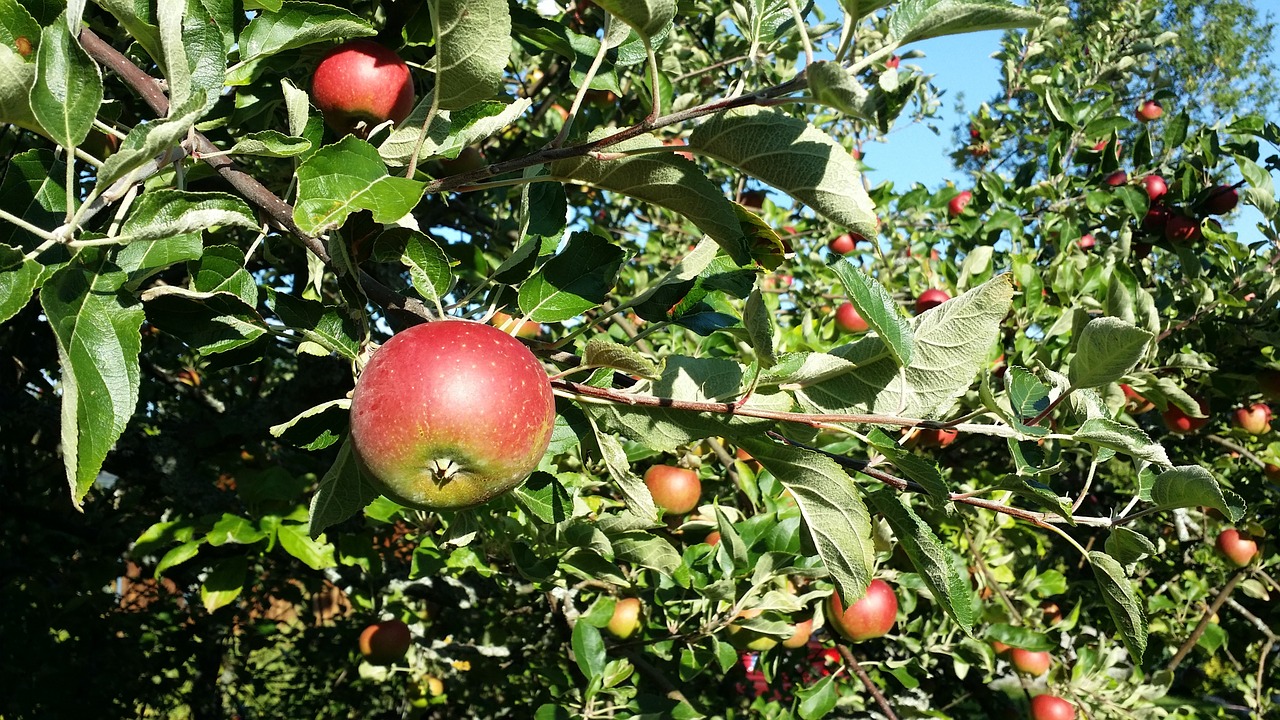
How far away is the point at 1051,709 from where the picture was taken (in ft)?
8.96

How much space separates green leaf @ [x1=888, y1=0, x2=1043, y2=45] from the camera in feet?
2.36

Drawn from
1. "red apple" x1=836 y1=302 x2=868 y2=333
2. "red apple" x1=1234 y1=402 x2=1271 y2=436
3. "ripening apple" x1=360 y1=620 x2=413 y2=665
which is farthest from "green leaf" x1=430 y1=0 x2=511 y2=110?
"red apple" x1=1234 y1=402 x2=1271 y2=436

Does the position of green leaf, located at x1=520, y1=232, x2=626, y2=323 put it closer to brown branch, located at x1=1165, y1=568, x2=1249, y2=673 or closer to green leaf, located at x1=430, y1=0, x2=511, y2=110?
green leaf, located at x1=430, y1=0, x2=511, y2=110

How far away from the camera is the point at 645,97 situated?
216 cm

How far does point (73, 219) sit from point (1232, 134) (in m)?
3.40

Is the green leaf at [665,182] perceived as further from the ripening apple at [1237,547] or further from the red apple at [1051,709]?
the ripening apple at [1237,547]

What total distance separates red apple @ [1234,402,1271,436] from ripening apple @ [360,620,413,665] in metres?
3.08

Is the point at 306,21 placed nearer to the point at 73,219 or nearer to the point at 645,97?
the point at 73,219

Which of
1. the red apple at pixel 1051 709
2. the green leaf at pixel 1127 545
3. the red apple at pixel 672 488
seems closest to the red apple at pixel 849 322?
the red apple at pixel 672 488

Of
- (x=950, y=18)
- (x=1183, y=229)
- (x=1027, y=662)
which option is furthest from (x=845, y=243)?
(x=950, y=18)

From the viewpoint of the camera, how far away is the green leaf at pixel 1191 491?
983mm

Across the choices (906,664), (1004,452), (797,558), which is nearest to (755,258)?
(797,558)

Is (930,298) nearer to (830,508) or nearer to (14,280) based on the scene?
(830,508)

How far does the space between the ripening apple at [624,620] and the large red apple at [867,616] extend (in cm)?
55
